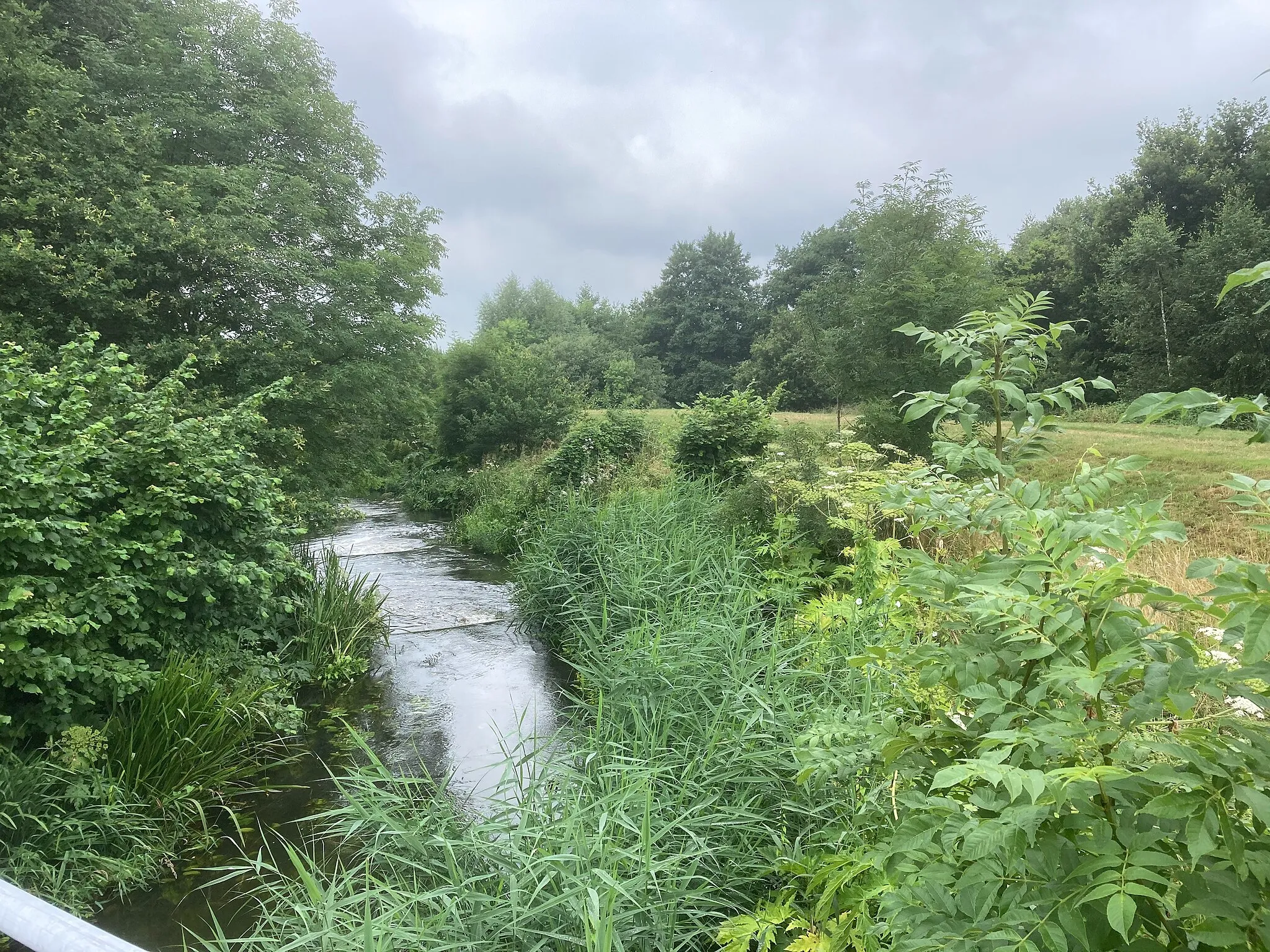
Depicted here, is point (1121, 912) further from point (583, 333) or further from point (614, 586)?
point (583, 333)

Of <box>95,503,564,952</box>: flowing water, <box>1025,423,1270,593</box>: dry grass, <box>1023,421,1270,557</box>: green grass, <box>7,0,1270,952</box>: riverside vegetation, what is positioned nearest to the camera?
<box>7,0,1270,952</box>: riverside vegetation

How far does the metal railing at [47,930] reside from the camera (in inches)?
32.3

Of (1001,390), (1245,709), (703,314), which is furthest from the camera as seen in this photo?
(703,314)

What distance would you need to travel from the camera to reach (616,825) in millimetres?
2590

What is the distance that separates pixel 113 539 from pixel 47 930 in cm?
370

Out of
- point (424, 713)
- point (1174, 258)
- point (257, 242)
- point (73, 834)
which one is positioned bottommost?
point (424, 713)

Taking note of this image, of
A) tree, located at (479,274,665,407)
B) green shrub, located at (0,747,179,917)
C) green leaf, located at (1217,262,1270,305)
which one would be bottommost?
green shrub, located at (0,747,179,917)

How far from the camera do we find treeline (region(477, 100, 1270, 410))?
8.88 m

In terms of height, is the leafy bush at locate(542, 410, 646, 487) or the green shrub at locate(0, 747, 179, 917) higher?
the leafy bush at locate(542, 410, 646, 487)

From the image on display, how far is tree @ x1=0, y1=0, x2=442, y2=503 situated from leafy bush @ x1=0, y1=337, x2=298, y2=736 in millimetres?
1688

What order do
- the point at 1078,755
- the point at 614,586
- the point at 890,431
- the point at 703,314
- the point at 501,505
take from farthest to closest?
the point at 703,314 → the point at 501,505 → the point at 890,431 → the point at 614,586 → the point at 1078,755

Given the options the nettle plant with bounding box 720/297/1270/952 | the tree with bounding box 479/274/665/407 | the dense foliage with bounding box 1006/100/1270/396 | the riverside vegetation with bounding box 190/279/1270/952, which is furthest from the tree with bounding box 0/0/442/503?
the dense foliage with bounding box 1006/100/1270/396

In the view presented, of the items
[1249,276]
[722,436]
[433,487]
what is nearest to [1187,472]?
[722,436]

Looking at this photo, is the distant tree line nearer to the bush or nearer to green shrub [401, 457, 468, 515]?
the bush
